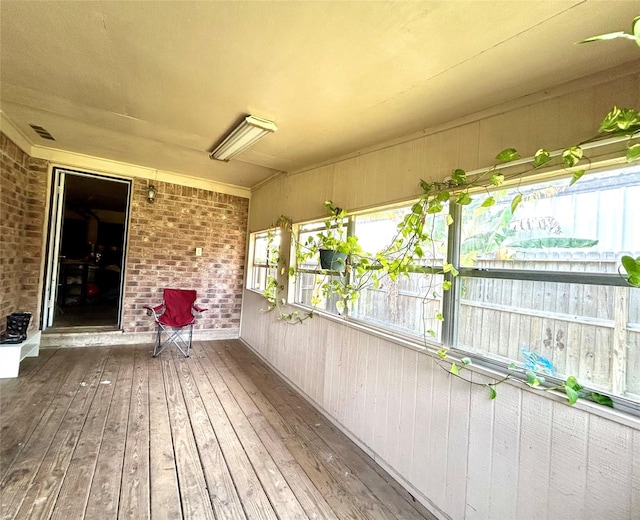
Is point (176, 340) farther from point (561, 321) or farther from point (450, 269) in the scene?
point (561, 321)

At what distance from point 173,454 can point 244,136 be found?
2.35 meters

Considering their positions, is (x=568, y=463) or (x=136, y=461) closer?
(x=568, y=463)

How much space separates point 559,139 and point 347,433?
2312 millimetres

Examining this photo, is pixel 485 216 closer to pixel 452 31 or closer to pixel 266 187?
pixel 452 31

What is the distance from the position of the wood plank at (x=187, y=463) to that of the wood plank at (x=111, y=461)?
0.31 meters

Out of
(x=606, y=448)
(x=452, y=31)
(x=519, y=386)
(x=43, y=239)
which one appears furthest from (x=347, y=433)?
(x=43, y=239)

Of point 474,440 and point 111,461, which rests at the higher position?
point 474,440

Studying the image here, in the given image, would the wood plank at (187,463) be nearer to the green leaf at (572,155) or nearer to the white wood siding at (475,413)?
the white wood siding at (475,413)

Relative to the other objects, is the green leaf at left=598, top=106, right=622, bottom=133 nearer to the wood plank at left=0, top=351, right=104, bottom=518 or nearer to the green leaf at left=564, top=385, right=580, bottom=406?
the green leaf at left=564, top=385, right=580, bottom=406

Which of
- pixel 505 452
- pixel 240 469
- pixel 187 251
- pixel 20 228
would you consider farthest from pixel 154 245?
pixel 505 452

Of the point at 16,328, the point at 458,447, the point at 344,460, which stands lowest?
the point at 344,460

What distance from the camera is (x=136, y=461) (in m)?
1.88

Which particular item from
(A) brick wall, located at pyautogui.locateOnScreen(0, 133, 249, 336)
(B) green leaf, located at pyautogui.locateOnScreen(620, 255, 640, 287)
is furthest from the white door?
(B) green leaf, located at pyautogui.locateOnScreen(620, 255, 640, 287)

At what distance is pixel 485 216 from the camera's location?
1.62 m
